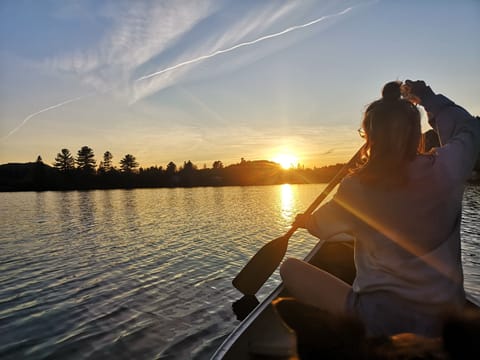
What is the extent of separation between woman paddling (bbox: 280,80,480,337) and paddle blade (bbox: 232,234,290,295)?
3.55 m

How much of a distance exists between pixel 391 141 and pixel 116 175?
117m

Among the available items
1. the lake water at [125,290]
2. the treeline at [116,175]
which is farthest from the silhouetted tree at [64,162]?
the lake water at [125,290]

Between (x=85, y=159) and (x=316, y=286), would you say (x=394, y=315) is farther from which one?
(x=85, y=159)

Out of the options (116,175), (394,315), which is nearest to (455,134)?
(394,315)

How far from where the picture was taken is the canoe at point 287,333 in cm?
186

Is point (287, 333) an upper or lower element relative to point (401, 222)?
lower

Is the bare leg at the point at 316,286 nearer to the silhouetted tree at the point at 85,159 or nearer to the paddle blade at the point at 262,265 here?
the paddle blade at the point at 262,265

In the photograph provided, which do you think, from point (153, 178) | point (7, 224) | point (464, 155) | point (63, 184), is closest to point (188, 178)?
point (153, 178)

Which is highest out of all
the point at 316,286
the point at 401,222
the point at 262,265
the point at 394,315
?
the point at 401,222

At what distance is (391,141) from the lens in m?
2.43

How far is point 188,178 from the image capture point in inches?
4764

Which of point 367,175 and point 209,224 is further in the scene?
point 209,224

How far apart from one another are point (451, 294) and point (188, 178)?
393 ft

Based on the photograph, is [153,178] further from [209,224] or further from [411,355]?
[411,355]
